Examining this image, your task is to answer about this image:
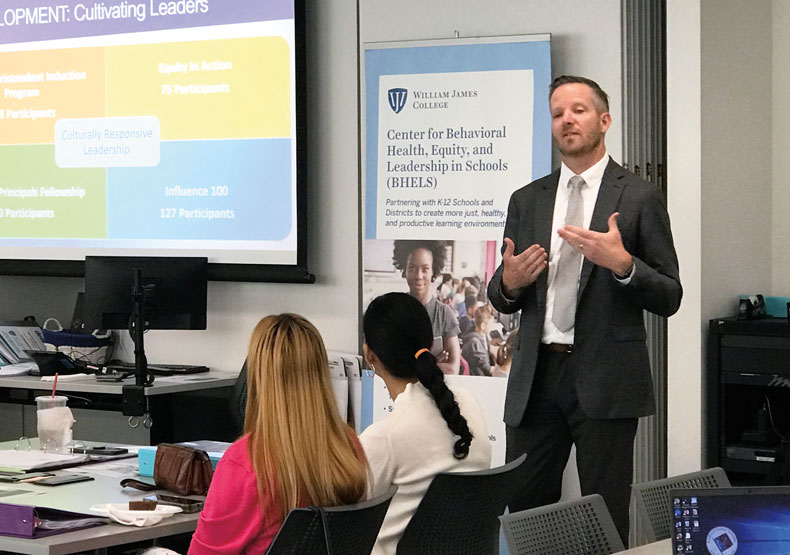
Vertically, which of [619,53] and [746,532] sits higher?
[619,53]

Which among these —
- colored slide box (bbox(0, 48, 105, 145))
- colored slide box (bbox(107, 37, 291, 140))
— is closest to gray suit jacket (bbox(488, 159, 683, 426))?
colored slide box (bbox(107, 37, 291, 140))

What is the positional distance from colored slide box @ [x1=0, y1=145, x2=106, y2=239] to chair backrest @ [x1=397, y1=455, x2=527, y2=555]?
3.93 m

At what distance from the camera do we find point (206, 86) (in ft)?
19.2

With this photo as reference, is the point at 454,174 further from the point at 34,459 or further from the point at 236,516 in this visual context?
the point at 236,516

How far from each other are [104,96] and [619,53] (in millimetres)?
2842

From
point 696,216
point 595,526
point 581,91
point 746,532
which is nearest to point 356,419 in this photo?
point 696,216

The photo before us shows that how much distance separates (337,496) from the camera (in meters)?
2.50

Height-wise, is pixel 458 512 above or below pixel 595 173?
below

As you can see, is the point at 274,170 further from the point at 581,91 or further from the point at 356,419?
the point at 581,91

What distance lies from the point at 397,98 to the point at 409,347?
8.40ft

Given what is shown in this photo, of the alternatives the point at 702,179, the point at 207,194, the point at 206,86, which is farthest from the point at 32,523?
the point at 206,86

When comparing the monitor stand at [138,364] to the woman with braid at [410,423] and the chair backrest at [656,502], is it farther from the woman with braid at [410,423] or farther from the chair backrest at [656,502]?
the chair backrest at [656,502]

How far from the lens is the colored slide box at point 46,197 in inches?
245

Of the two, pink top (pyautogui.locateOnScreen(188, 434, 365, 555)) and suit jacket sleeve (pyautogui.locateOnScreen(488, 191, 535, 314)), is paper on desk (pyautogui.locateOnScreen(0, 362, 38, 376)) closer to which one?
suit jacket sleeve (pyautogui.locateOnScreen(488, 191, 535, 314))
